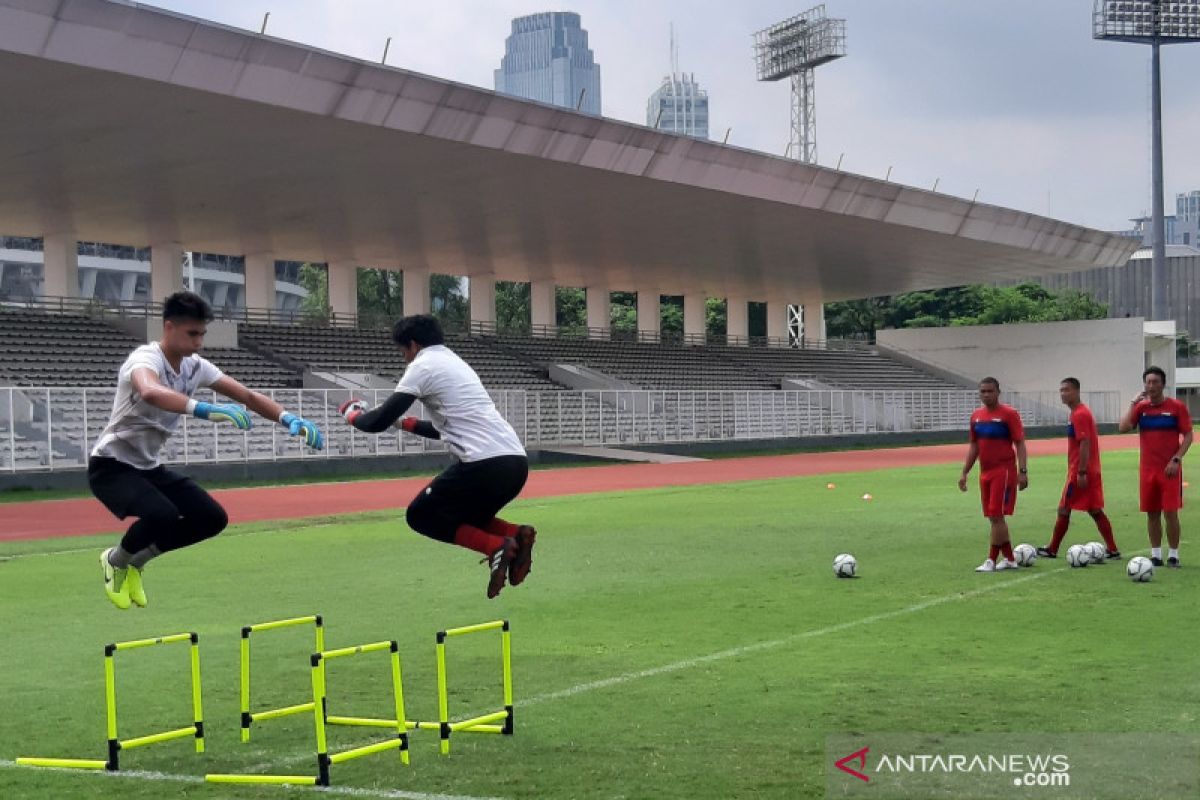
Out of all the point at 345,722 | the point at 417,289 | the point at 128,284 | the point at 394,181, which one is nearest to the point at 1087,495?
the point at 345,722

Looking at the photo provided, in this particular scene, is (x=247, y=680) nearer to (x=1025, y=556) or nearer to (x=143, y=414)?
(x=143, y=414)

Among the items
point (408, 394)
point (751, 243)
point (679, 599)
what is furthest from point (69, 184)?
point (408, 394)

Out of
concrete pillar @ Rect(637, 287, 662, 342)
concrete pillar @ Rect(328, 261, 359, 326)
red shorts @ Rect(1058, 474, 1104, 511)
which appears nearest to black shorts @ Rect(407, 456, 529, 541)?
red shorts @ Rect(1058, 474, 1104, 511)

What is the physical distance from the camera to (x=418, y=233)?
48.2 metres

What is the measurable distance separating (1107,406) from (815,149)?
21101 millimetres

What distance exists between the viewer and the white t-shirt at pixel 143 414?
8.83m

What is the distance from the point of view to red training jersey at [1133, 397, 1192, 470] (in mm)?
15312

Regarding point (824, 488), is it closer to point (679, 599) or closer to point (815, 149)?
point (679, 599)

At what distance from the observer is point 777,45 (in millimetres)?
86250

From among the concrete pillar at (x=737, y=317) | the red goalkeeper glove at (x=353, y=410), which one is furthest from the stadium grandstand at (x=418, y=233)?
the red goalkeeper glove at (x=353, y=410)

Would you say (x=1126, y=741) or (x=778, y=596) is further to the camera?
(x=778, y=596)

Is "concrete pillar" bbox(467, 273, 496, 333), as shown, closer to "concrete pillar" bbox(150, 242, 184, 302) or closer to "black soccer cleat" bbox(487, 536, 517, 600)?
"concrete pillar" bbox(150, 242, 184, 302)

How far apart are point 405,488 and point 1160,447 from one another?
1994cm

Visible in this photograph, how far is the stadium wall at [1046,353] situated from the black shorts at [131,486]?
64.3m
